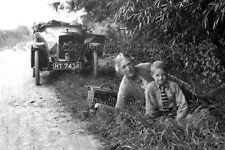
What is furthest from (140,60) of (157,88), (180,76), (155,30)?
(157,88)

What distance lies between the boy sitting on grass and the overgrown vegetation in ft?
0.68

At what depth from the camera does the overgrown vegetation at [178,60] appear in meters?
3.58

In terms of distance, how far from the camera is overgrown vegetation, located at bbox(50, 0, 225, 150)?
3.58 m

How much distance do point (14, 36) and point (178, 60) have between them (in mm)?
11738

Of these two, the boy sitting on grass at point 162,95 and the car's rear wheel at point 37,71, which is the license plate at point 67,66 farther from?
the boy sitting on grass at point 162,95

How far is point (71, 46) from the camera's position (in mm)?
8281

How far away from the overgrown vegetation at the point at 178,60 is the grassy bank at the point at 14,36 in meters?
8.31

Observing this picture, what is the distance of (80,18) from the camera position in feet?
33.3

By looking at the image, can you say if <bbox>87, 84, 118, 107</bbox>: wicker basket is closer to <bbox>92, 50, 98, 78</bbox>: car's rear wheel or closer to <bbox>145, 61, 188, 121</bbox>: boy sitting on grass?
<bbox>145, 61, 188, 121</bbox>: boy sitting on grass

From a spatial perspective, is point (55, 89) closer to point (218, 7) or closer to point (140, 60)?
point (140, 60)

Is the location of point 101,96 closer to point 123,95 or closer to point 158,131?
point 123,95

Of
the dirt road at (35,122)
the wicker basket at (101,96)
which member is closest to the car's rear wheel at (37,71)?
the dirt road at (35,122)

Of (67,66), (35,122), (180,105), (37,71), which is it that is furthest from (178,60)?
(37,71)

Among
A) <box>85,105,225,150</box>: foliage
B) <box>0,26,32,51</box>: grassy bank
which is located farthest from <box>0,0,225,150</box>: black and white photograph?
<box>0,26,32,51</box>: grassy bank
